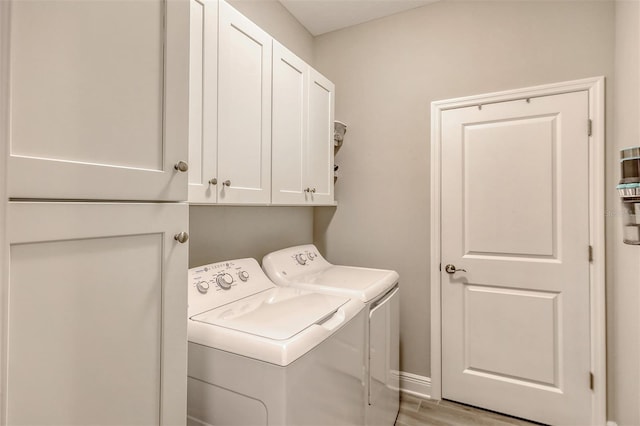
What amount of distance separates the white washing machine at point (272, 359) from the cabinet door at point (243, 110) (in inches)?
17.4

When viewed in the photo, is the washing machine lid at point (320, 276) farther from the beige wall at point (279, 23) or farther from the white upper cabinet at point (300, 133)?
the beige wall at point (279, 23)

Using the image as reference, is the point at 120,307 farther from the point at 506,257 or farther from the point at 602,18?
the point at 602,18

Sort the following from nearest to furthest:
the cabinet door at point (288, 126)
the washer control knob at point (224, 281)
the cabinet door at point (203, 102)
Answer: the cabinet door at point (203, 102)
the washer control knob at point (224, 281)
the cabinet door at point (288, 126)

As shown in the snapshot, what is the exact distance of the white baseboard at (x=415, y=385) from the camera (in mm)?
2295

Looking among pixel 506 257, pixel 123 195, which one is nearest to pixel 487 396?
pixel 506 257

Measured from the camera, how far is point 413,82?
2.35 m

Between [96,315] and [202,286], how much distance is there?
2.42 ft

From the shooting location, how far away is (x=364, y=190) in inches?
99.1

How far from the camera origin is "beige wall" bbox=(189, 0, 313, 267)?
5.49 ft

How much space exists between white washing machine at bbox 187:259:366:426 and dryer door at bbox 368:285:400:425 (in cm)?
17

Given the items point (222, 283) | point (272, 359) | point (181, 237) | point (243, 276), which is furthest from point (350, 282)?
point (181, 237)

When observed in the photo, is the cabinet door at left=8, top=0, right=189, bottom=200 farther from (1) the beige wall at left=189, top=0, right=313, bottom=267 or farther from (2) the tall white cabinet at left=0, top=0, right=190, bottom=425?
(1) the beige wall at left=189, top=0, right=313, bottom=267

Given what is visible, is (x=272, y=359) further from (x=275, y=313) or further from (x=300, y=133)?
(x=300, y=133)

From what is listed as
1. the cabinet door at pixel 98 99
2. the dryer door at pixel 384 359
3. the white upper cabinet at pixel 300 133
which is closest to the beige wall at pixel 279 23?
the white upper cabinet at pixel 300 133
